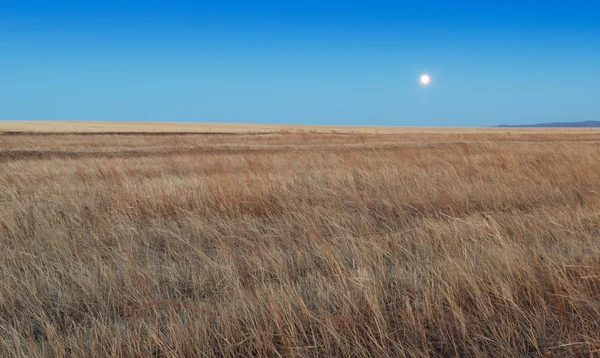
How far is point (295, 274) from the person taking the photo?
3455mm

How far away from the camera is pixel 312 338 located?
→ 2357 millimetres

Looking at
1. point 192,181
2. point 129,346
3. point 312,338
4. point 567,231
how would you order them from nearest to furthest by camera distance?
1. point 129,346
2. point 312,338
3. point 567,231
4. point 192,181

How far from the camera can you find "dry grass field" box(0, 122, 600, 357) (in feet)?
7.55

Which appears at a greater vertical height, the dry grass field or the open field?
the open field

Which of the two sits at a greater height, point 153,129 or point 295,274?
point 153,129

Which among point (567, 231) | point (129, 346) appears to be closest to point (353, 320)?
point (129, 346)

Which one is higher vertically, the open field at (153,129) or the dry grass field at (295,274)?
the open field at (153,129)

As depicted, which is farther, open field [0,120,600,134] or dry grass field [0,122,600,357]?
open field [0,120,600,134]

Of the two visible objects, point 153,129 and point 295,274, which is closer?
point 295,274

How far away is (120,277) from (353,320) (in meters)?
2.09

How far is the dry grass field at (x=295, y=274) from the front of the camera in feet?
7.55

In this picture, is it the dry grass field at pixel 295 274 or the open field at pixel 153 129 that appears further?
the open field at pixel 153 129

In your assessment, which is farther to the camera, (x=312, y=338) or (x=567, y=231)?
(x=567, y=231)

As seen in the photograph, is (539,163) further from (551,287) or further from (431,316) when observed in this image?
(431,316)
